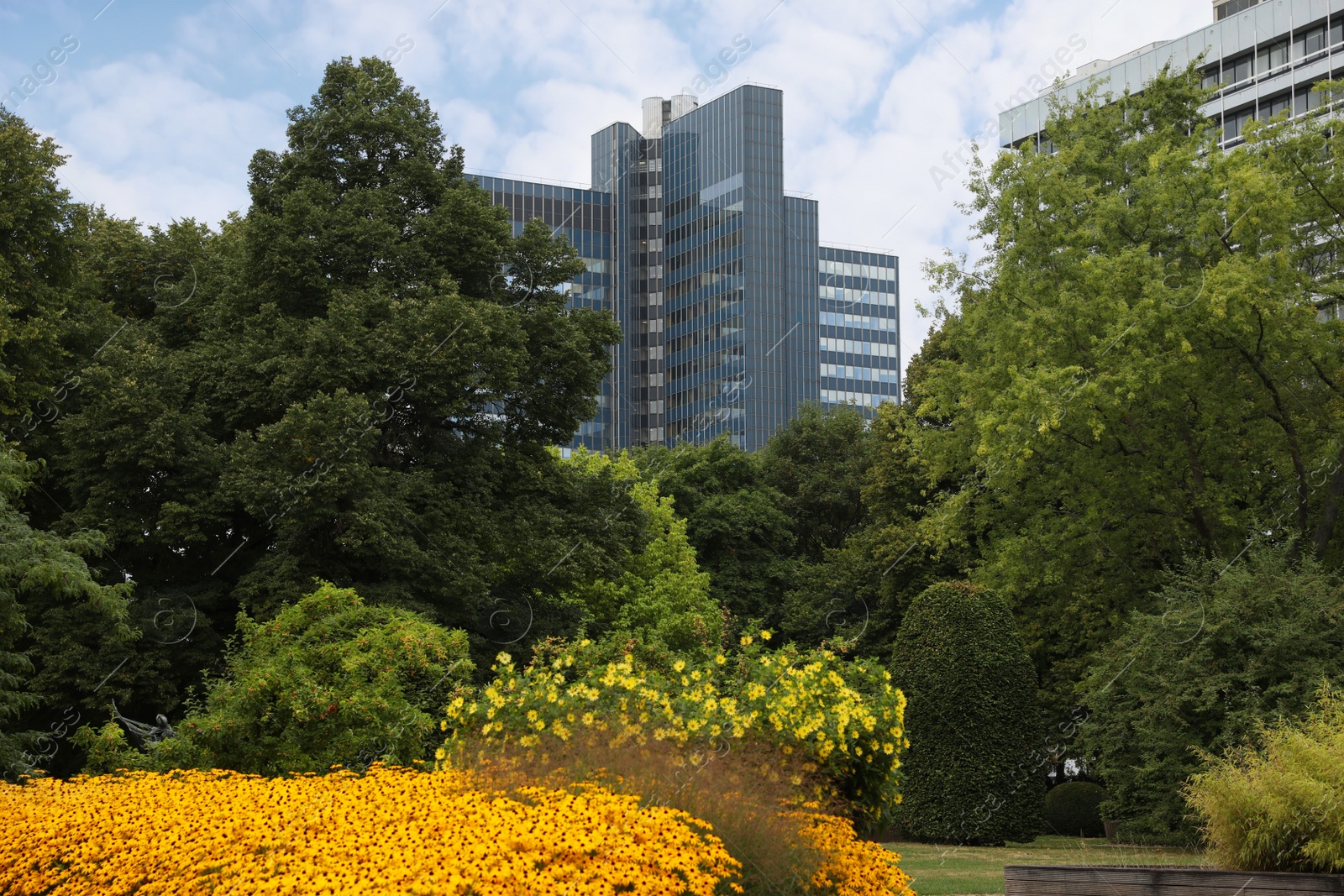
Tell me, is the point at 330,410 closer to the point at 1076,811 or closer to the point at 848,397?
the point at 1076,811

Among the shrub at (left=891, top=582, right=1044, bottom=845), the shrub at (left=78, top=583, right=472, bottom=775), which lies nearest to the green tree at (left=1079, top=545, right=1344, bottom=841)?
the shrub at (left=891, top=582, right=1044, bottom=845)

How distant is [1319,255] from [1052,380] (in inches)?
258

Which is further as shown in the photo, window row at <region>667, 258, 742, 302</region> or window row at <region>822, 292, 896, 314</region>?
window row at <region>822, 292, 896, 314</region>

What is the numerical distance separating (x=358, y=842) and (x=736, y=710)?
11.8ft

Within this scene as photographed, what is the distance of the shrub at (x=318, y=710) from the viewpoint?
12914mm

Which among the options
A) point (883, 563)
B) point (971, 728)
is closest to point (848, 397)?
point (883, 563)

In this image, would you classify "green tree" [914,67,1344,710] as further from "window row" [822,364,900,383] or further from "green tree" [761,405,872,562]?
"window row" [822,364,900,383]

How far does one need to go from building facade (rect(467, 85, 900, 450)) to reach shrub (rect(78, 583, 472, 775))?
83.9 m

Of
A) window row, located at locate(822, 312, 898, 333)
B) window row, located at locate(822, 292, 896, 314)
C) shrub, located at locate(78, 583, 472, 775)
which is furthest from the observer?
window row, located at locate(822, 292, 896, 314)

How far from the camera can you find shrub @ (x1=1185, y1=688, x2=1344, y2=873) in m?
8.67

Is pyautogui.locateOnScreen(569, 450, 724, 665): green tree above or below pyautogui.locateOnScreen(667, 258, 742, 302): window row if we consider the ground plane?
below

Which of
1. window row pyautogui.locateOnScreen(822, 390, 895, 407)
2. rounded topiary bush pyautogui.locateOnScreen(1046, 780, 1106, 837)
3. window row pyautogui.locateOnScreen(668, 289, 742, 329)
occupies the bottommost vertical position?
rounded topiary bush pyautogui.locateOnScreen(1046, 780, 1106, 837)

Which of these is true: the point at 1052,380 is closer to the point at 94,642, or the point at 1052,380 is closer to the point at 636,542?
the point at 636,542

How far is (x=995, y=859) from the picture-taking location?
53.9ft
